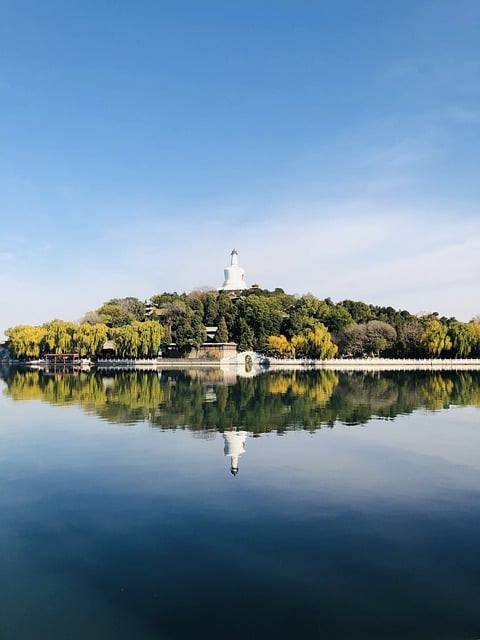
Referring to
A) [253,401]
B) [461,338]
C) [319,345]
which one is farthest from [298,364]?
[253,401]

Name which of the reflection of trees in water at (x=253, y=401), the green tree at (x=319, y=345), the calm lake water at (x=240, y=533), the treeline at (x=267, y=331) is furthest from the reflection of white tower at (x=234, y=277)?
the calm lake water at (x=240, y=533)

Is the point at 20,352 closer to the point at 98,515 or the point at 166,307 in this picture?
the point at 166,307

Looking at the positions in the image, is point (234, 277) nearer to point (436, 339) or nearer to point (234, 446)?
point (436, 339)

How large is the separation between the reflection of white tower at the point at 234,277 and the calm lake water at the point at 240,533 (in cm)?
6492

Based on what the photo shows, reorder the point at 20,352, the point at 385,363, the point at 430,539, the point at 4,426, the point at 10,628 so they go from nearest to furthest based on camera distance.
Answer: the point at 10,628
the point at 430,539
the point at 4,426
the point at 385,363
the point at 20,352

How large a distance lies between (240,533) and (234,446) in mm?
6161

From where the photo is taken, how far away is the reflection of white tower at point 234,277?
81.1 m

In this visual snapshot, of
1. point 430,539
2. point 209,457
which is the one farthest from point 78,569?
point 209,457

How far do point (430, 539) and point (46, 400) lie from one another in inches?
821

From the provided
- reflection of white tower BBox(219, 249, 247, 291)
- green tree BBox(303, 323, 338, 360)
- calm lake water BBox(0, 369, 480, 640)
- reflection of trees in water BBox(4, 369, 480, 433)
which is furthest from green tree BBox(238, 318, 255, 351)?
calm lake water BBox(0, 369, 480, 640)

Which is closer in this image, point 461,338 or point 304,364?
point 461,338

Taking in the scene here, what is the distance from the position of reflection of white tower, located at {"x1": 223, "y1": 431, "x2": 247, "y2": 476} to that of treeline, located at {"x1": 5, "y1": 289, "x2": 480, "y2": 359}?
4322 cm

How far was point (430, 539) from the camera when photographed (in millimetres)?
7395

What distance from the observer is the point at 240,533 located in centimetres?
769
